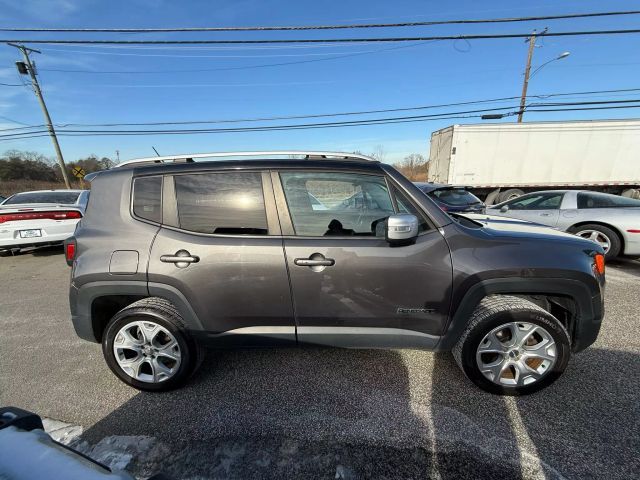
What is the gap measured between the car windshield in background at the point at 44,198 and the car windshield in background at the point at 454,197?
9.99m

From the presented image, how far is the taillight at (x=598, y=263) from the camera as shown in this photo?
218cm

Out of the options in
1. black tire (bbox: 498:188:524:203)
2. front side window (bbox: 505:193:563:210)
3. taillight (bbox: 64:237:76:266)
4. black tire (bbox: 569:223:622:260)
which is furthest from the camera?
black tire (bbox: 498:188:524:203)

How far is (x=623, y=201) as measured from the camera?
5430 mm

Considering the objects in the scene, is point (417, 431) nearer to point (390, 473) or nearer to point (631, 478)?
point (390, 473)

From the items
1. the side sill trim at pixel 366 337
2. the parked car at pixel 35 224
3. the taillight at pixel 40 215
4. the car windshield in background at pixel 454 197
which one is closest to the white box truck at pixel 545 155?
the car windshield in background at pixel 454 197

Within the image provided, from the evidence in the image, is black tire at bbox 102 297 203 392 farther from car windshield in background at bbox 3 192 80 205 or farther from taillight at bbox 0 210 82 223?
car windshield in background at bbox 3 192 80 205

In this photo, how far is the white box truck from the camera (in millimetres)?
12438

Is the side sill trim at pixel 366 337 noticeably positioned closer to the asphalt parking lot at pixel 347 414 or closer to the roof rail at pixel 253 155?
the asphalt parking lot at pixel 347 414

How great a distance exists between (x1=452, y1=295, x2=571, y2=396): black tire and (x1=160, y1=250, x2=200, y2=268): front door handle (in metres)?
2.14

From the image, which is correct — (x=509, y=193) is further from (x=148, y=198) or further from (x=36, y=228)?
(x=36, y=228)

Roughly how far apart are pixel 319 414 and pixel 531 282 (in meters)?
1.84

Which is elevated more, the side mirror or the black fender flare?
the side mirror

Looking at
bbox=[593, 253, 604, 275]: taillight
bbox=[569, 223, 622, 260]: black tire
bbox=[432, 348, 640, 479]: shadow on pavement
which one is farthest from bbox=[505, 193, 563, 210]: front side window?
bbox=[593, 253, 604, 275]: taillight

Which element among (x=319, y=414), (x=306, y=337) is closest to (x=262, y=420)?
(x=319, y=414)
